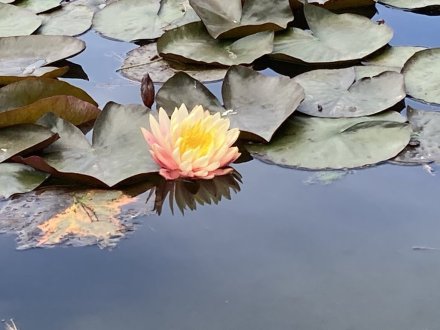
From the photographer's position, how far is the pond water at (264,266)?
134 cm

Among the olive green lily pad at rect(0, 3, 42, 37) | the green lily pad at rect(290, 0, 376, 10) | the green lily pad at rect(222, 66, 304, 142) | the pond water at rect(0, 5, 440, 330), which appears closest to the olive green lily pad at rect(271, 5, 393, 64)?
the green lily pad at rect(290, 0, 376, 10)

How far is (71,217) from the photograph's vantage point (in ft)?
5.23

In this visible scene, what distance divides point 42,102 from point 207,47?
1.91 feet

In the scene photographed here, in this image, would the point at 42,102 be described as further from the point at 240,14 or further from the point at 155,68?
the point at 240,14

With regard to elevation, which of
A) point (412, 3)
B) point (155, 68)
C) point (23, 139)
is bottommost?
point (412, 3)

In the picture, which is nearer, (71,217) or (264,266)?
(264,266)

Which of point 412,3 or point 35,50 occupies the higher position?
point 35,50

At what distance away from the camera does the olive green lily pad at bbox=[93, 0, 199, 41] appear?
2.42 meters

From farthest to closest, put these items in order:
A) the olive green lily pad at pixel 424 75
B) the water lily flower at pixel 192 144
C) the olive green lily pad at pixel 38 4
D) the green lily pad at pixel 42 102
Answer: the olive green lily pad at pixel 38 4
the olive green lily pad at pixel 424 75
the green lily pad at pixel 42 102
the water lily flower at pixel 192 144

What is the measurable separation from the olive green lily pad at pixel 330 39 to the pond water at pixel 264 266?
51 centimetres

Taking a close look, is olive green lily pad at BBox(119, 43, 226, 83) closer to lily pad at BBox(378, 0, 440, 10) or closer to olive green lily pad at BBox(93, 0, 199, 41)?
olive green lily pad at BBox(93, 0, 199, 41)

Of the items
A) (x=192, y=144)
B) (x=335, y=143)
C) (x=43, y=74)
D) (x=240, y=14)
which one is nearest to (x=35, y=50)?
(x=43, y=74)

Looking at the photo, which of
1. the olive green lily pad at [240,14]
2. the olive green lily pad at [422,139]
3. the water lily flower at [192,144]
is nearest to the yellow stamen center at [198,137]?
the water lily flower at [192,144]

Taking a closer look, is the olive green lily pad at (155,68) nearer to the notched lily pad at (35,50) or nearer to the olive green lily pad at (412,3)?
the notched lily pad at (35,50)
